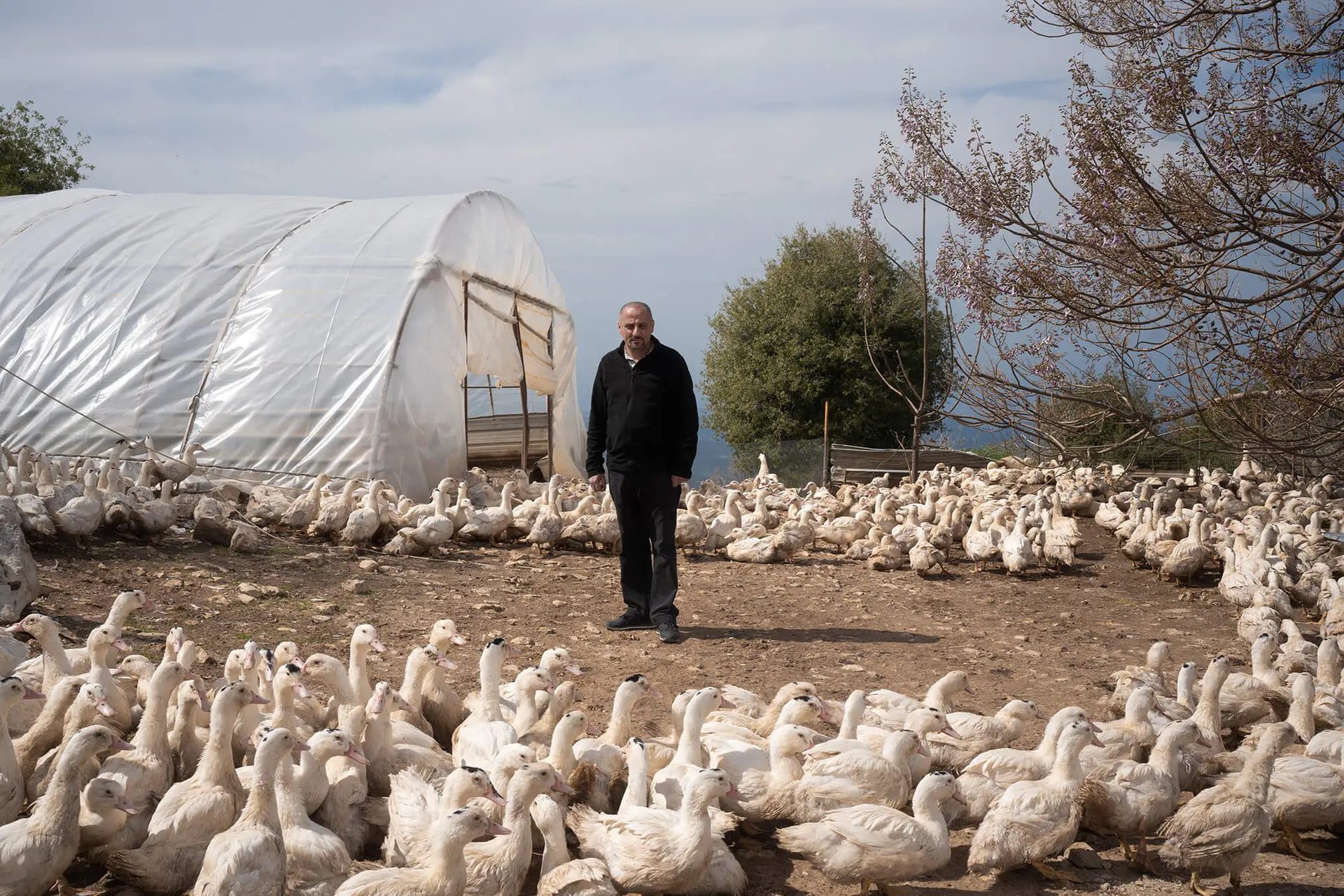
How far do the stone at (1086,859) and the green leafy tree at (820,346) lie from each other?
2381 centimetres

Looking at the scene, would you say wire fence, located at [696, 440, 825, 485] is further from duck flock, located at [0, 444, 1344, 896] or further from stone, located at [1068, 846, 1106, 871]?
stone, located at [1068, 846, 1106, 871]

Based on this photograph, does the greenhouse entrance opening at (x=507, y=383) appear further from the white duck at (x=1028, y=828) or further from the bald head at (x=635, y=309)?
the white duck at (x=1028, y=828)

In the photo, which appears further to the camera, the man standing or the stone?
the man standing

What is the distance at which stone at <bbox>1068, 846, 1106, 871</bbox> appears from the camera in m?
4.40

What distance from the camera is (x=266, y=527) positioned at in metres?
11.1

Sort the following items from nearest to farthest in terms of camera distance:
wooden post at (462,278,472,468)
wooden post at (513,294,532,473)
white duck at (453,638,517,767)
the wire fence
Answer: white duck at (453,638,517,767), wooden post at (462,278,472,468), wooden post at (513,294,532,473), the wire fence

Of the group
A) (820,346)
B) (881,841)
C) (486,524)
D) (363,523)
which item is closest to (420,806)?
(881,841)

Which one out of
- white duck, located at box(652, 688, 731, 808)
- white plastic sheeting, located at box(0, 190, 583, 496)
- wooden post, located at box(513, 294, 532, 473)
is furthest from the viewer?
wooden post, located at box(513, 294, 532, 473)

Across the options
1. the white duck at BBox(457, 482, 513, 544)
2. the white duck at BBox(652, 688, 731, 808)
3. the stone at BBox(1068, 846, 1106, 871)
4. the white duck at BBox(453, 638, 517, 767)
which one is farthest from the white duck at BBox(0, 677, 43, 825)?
the white duck at BBox(457, 482, 513, 544)

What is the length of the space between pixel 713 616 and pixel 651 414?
6.94 feet

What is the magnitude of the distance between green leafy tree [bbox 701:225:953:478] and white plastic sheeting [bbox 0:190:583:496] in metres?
13.9

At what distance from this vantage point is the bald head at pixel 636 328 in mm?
7469

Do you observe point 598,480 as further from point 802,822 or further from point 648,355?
point 802,822

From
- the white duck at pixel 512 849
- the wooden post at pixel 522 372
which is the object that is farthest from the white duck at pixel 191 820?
the wooden post at pixel 522 372
